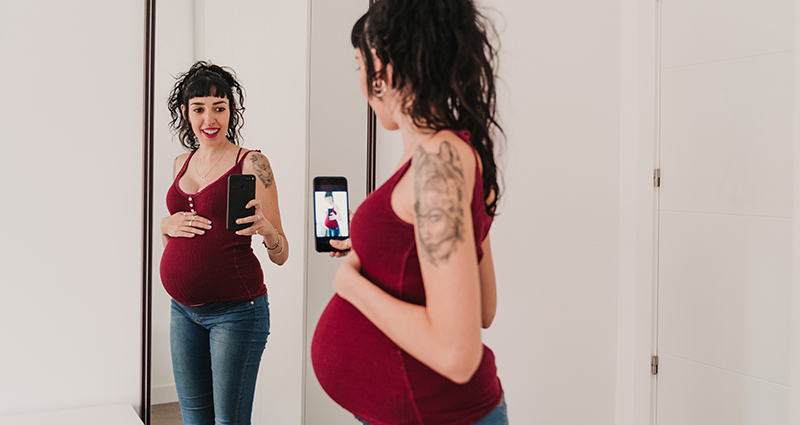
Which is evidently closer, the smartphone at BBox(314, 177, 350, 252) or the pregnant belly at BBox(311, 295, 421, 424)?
the pregnant belly at BBox(311, 295, 421, 424)

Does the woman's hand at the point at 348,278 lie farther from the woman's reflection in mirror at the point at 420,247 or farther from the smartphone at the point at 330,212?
the smartphone at the point at 330,212

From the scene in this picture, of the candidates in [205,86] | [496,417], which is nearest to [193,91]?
[205,86]

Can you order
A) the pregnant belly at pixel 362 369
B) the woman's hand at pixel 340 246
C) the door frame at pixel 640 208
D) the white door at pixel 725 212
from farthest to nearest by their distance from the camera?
the door frame at pixel 640 208 < the white door at pixel 725 212 < the woman's hand at pixel 340 246 < the pregnant belly at pixel 362 369

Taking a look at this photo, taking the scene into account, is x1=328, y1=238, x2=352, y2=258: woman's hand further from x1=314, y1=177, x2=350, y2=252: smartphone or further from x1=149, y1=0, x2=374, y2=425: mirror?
x1=149, y1=0, x2=374, y2=425: mirror

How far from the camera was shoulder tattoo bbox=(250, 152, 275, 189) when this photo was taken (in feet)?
5.24

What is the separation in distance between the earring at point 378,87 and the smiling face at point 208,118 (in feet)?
2.43

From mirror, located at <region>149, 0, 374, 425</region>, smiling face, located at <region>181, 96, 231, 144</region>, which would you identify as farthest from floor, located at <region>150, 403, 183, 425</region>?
smiling face, located at <region>181, 96, 231, 144</region>

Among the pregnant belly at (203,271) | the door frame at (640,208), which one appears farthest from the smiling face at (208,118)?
the door frame at (640,208)

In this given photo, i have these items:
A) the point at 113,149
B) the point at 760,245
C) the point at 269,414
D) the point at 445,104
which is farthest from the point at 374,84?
the point at 760,245

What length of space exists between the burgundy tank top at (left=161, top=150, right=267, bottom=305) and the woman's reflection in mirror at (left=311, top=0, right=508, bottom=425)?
624 millimetres

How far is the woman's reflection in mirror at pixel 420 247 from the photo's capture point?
0.81 metres

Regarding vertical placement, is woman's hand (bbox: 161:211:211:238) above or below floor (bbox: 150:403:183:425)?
above

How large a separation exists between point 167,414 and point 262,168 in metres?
0.72

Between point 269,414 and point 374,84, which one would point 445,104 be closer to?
point 374,84
